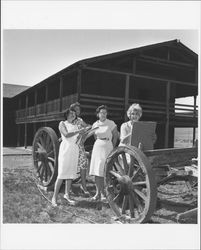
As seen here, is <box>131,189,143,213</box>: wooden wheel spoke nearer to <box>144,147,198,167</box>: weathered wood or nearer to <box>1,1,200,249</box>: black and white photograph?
<box>1,1,200,249</box>: black and white photograph

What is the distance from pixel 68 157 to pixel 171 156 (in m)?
1.73

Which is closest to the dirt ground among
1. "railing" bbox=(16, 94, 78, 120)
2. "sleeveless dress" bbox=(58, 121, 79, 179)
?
"sleeveless dress" bbox=(58, 121, 79, 179)

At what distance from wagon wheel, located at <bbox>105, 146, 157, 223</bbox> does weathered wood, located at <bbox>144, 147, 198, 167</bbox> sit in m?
0.24

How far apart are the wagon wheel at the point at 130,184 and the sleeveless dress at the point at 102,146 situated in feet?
1.49

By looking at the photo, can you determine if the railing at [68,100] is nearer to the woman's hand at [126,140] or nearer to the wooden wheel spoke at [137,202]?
the woman's hand at [126,140]

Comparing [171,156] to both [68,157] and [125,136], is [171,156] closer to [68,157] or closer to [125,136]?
[125,136]

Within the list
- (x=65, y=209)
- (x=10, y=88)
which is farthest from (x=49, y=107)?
(x=65, y=209)

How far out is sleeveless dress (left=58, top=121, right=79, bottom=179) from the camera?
4793 mm

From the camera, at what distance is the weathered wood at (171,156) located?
3988mm

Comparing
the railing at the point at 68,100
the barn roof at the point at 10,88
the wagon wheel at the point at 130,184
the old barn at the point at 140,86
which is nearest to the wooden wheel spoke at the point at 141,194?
the wagon wheel at the point at 130,184

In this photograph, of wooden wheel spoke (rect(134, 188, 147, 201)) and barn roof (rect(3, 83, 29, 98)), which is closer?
wooden wheel spoke (rect(134, 188, 147, 201))

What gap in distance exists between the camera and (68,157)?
15.8 ft

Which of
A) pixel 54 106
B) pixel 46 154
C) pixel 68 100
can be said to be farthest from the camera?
pixel 54 106
